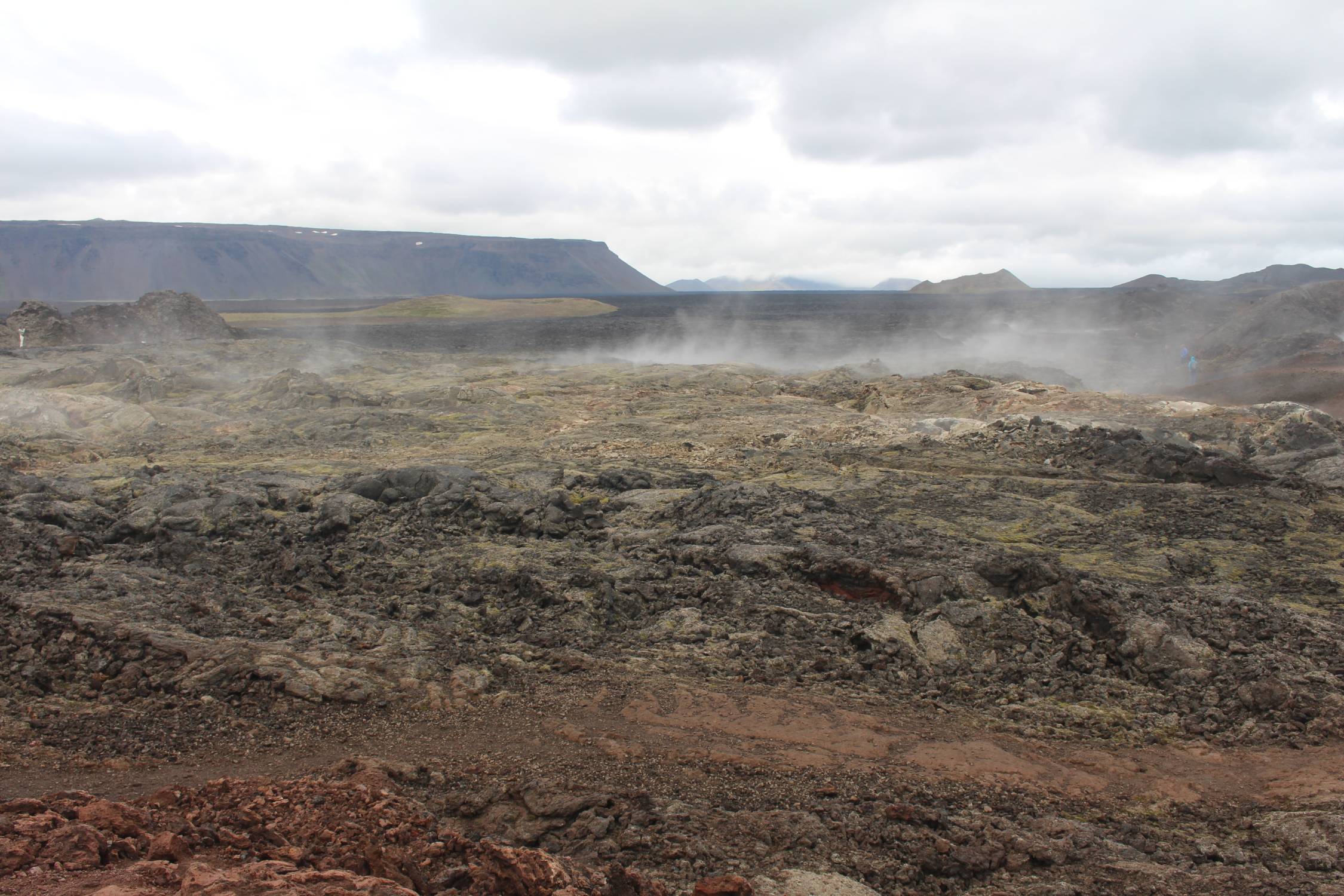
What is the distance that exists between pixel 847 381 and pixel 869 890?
2911 centimetres

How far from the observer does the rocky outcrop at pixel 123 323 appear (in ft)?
159

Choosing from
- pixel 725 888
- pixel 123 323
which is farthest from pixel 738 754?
pixel 123 323

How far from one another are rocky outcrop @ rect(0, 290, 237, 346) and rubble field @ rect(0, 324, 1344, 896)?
36.6 m

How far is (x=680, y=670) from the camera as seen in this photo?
9227 mm

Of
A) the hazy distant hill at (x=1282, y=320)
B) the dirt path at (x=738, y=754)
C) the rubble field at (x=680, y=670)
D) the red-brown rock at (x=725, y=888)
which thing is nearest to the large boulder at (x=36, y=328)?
the rubble field at (x=680, y=670)

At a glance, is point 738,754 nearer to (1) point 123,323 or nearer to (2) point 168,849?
(2) point 168,849

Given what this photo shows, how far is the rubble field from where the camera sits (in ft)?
17.7

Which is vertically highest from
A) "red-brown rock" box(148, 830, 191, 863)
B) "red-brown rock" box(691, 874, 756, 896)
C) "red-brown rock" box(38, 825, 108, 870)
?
"red-brown rock" box(38, 825, 108, 870)

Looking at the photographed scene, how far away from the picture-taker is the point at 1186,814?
21.3 ft

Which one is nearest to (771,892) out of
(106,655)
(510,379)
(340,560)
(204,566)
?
(106,655)

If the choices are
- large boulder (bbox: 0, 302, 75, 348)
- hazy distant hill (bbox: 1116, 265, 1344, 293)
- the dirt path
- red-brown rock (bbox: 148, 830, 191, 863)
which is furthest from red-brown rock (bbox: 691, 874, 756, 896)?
hazy distant hill (bbox: 1116, 265, 1344, 293)

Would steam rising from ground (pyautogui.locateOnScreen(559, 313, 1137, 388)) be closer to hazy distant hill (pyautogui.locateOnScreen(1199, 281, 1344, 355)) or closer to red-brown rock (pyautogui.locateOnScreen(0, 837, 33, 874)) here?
hazy distant hill (pyautogui.locateOnScreen(1199, 281, 1344, 355))

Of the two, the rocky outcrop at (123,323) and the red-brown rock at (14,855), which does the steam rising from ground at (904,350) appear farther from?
the red-brown rock at (14,855)

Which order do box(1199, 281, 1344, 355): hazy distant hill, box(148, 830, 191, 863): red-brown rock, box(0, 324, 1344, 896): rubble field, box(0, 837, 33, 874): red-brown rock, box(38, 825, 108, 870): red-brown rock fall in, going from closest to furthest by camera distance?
box(0, 837, 33, 874): red-brown rock, box(38, 825, 108, 870): red-brown rock, box(148, 830, 191, 863): red-brown rock, box(0, 324, 1344, 896): rubble field, box(1199, 281, 1344, 355): hazy distant hill
